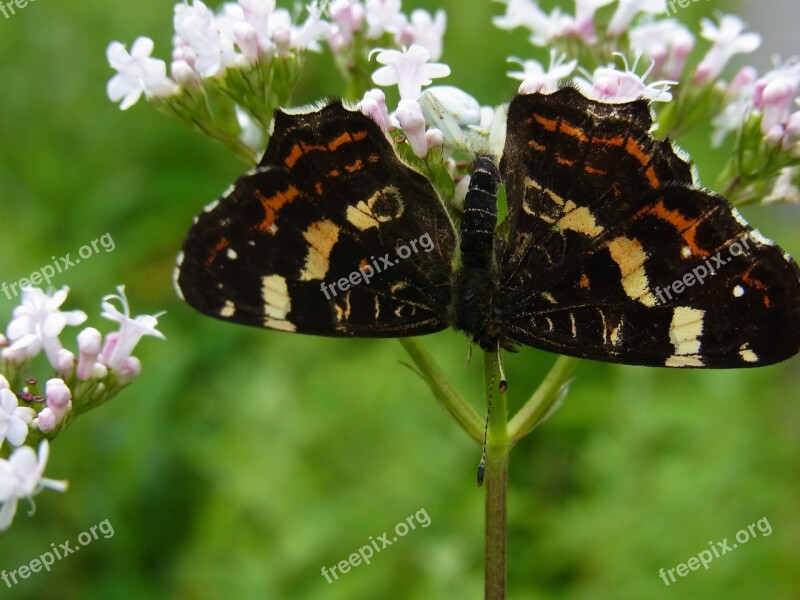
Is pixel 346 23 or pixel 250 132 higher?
pixel 346 23

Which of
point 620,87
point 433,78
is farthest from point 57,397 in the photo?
point 620,87

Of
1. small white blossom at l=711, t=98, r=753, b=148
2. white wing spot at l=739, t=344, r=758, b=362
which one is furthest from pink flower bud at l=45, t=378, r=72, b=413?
small white blossom at l=711, t=98, r=753, b=148

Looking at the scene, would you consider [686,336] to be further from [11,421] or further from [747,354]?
[11,421]

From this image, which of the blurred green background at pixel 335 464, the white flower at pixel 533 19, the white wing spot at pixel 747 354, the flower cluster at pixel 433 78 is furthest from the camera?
the blurred green background at pixel 335 464

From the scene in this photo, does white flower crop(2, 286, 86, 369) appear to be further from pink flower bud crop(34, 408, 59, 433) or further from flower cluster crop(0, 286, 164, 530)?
pink flower bud crop(34, 408, 59, 433)

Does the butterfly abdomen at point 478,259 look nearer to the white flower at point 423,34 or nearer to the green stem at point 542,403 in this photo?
the green stem at point 542,403

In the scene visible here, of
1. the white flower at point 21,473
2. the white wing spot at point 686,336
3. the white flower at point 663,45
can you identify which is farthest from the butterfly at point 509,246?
the white flower at point 663,45

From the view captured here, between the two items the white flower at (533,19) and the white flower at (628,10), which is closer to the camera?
the white flower at (628,10)
